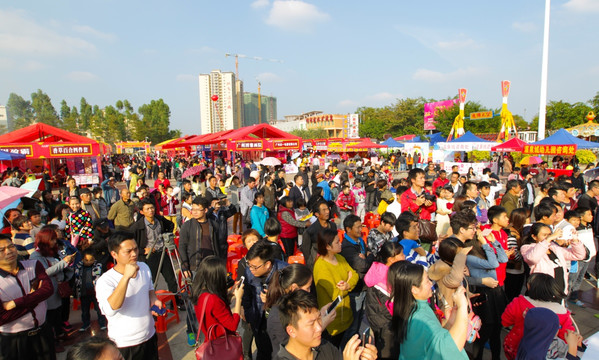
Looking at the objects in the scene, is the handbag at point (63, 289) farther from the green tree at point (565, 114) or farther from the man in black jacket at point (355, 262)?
the green tree at point (565, 114)

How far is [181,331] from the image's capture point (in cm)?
422

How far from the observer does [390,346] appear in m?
2.59

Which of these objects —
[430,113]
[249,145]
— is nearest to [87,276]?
[249,145]

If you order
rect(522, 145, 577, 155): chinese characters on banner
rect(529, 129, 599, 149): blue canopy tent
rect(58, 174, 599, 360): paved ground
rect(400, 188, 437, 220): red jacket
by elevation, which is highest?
rect(529, 129, 599, 149): blue canopy tent

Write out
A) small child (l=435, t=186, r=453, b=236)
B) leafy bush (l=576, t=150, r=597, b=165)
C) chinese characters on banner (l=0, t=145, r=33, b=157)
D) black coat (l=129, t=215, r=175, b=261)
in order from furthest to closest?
1. leafy bush (l=576, t=150, r=597, b=165)
2. chinese characters on banner (l=0, t=145, r=33, b=157)
3. small child (l=435, t=186, r=453, b=236)
4. black coat (l=129, t=215, r=175, b=261)

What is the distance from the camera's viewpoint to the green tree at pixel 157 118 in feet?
233

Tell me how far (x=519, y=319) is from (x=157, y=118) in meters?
80.6

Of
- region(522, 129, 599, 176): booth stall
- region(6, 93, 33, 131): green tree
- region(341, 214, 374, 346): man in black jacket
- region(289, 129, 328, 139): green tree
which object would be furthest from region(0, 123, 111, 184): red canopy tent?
region(6, 93, 33, 131): green tree

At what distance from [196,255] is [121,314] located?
1788mm

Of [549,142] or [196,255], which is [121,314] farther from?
[549,142]

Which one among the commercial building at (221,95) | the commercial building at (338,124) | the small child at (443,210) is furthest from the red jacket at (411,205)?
the commercial building at (221,95)

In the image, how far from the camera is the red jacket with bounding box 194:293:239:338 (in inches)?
94.1

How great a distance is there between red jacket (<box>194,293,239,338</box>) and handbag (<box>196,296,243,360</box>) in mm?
28

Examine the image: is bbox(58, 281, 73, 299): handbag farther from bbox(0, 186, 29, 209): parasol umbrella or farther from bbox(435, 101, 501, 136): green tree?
bbox(435, 101, 501, 136): green tree
